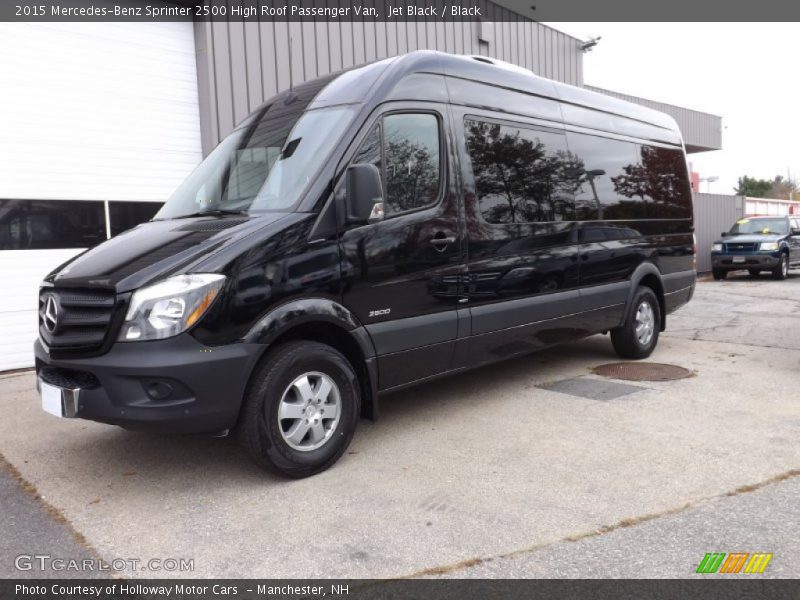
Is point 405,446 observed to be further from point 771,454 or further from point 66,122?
point 66,122

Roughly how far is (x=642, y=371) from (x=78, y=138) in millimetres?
6802

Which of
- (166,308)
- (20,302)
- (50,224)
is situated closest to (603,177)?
(166,308)

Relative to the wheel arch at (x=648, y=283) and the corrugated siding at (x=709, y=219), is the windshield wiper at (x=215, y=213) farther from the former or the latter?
the corrugated siding at (x=709, y=219)

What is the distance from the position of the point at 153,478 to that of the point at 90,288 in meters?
1.21

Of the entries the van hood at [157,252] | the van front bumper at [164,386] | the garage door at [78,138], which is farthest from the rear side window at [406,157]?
the garage door at [78,138]

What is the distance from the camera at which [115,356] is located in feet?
11.1

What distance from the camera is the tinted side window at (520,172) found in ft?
16.3

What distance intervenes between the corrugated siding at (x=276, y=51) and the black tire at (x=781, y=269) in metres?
10.8

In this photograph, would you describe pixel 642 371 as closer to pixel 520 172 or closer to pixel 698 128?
pixel 520 172

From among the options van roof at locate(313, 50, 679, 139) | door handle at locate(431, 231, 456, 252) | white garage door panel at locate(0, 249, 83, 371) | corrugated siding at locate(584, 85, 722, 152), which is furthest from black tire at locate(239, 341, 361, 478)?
corrugated siding at locate(584, 85, 722, 152)

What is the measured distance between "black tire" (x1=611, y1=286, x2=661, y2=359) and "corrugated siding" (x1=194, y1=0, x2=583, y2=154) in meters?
4.14

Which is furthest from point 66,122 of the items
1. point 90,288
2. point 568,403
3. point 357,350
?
point 568,403

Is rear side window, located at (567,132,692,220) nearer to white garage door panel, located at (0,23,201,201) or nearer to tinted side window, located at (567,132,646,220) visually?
tinted side window, located at (567,132,646,220)

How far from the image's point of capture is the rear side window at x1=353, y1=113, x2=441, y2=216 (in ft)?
13.8
